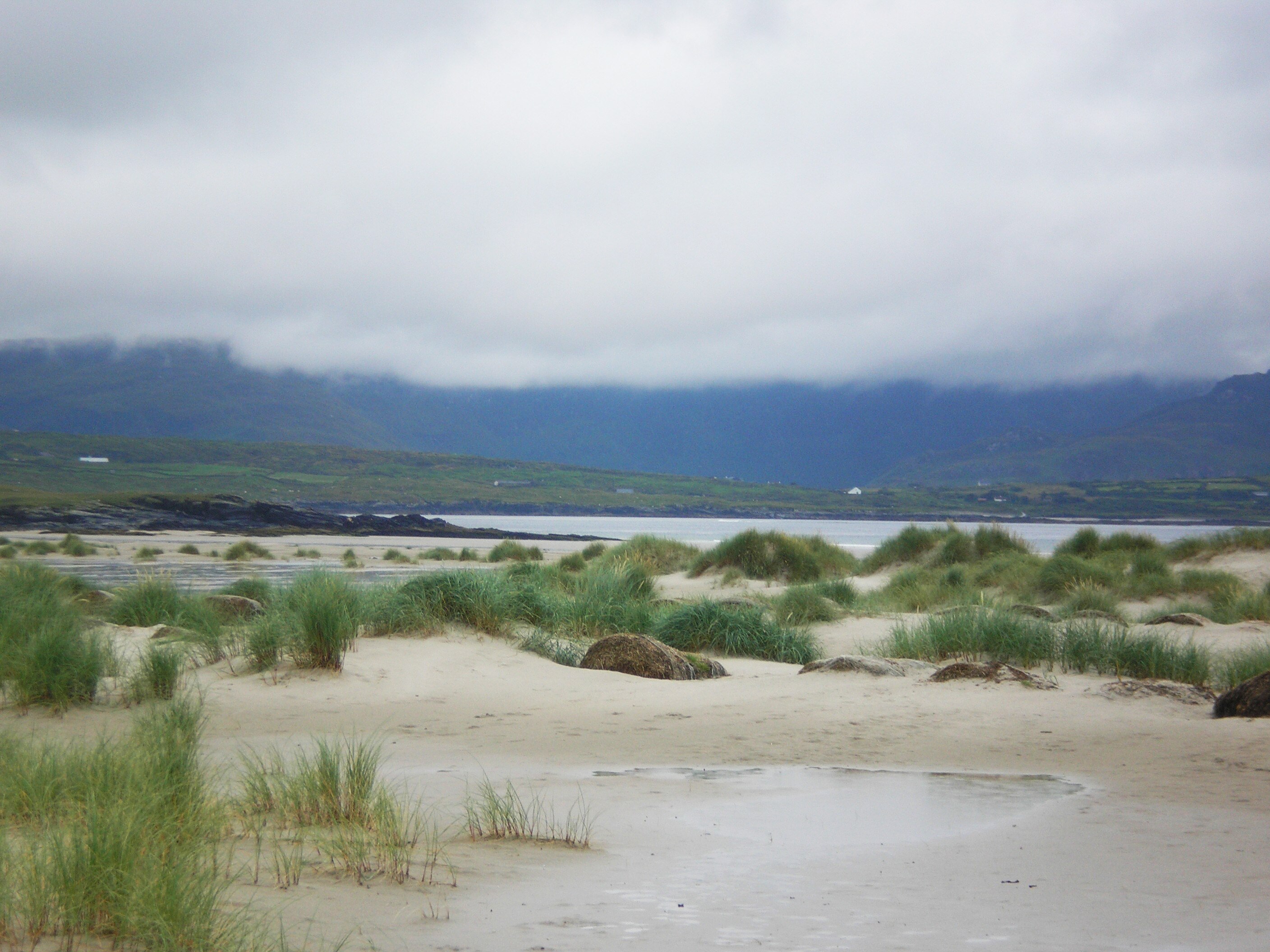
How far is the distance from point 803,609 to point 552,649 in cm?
587

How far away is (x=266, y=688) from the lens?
8961mm

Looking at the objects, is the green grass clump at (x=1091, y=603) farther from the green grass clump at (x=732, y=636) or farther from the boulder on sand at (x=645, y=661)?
the boulder on sand at (x=645, y=661)

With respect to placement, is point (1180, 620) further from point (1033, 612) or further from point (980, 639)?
point (980, 639)

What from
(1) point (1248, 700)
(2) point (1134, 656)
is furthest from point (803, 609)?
(1) point (1248, 700)

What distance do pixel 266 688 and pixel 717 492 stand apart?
6499 inches

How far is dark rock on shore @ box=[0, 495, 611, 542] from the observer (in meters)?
58.9

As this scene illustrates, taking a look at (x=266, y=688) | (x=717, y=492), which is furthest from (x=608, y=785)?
(x=717, y=492)

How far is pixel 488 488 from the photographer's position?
516 ft

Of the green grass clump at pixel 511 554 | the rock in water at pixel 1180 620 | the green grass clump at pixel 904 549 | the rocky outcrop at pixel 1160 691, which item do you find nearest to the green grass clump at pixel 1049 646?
the rocky outcrop at pixel 1160 691

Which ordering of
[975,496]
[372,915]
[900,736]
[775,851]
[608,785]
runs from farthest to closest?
[975,496] → [900,736] → [608,785] → [775,851] → [372,915]

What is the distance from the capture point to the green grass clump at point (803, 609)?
1561 centimetres

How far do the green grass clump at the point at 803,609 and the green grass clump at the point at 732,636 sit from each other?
6.96ft

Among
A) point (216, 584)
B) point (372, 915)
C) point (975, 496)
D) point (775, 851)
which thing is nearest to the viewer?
point (372, 915)

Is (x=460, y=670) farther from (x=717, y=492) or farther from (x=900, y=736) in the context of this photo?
(x=717, y=492)
